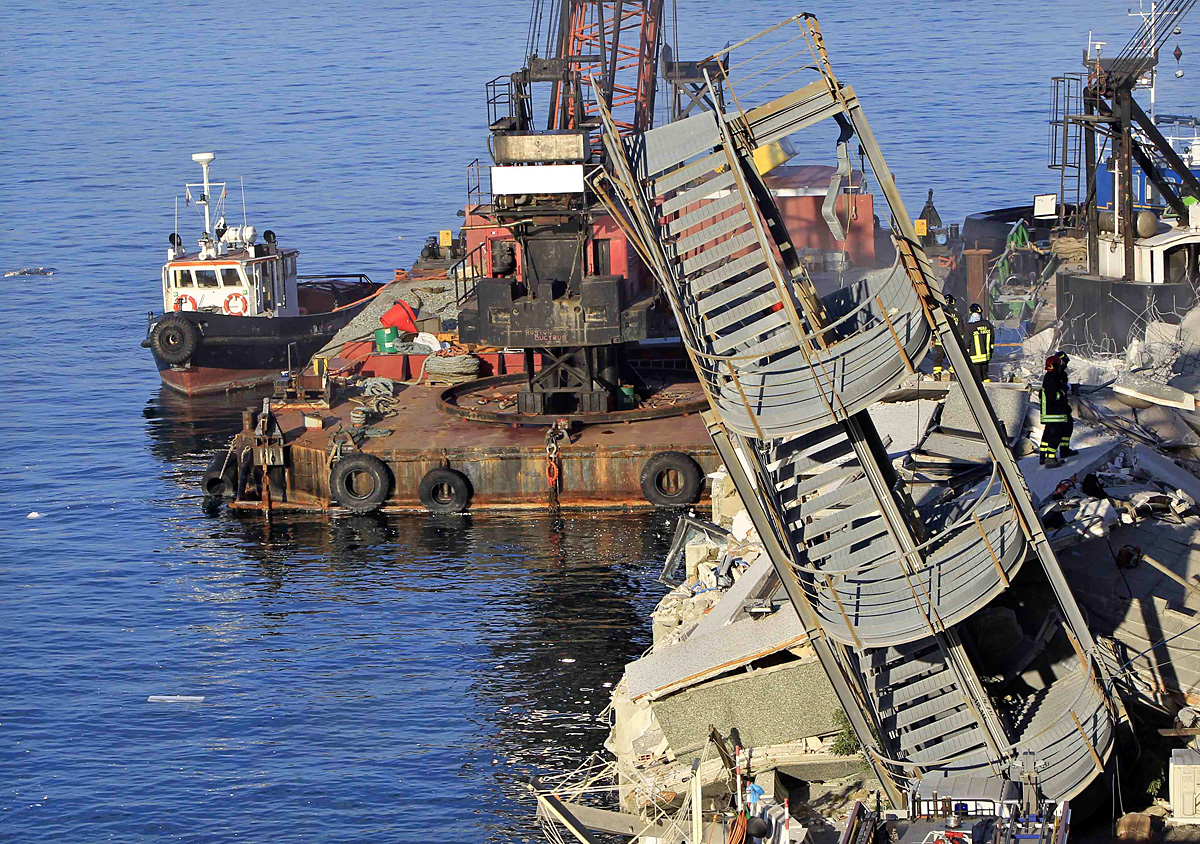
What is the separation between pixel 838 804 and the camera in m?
19.9

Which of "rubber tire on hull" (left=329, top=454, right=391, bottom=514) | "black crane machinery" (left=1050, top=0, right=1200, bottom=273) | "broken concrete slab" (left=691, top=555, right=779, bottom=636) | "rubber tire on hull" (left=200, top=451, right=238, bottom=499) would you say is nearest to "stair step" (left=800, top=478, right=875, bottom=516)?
"broken concrete slab" (left=691, top=555, right=779, bottom=636)

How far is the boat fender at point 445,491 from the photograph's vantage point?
41031mm

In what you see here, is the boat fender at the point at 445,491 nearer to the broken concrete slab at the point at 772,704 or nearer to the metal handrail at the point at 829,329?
the broken concrete slab at the point at 772,704

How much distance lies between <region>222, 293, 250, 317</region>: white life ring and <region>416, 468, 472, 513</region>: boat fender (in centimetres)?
1948

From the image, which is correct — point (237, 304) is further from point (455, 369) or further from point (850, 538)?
point (850, 538)

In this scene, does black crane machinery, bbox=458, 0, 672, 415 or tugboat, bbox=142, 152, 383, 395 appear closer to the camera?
black crane machinery, bbox=458, 0, 672, 415

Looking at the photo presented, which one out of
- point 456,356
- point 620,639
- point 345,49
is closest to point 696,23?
point 345,49

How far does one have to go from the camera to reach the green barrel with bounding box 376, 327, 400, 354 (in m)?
48.3

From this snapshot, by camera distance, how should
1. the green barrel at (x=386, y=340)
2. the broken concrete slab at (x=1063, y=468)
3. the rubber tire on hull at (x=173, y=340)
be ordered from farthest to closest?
the rubber tire on hull at (x=173, y=340)
the green barrel at (x=386, y=340)
the broken concrete slab at (x=1063, y=468)

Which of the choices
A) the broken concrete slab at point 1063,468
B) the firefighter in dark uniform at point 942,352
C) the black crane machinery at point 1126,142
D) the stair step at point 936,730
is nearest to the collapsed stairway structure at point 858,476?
the stair step at point 936,730

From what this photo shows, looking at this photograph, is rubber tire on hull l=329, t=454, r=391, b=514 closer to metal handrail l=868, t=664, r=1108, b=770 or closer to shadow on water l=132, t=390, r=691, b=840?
shadow on water l=132, t=390, r=691, b=840

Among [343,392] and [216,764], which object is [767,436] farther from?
[343,392]

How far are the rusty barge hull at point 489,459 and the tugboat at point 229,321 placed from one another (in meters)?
14.4

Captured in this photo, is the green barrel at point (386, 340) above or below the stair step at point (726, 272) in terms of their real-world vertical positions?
below
